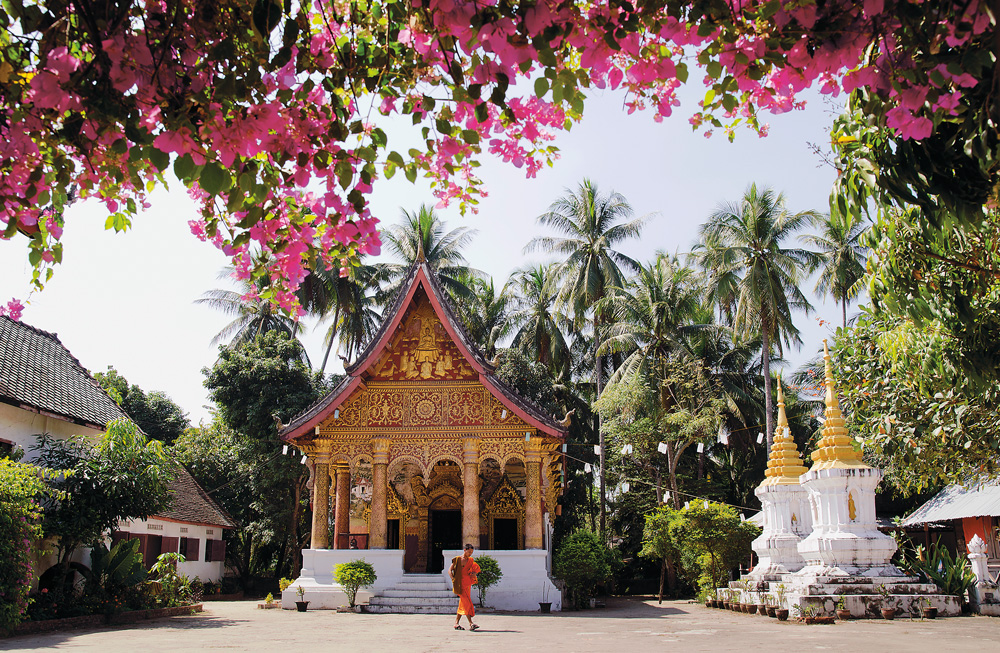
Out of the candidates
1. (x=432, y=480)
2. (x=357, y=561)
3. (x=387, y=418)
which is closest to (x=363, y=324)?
(x=432, y=480)

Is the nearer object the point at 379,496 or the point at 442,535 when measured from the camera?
the point at 379,496

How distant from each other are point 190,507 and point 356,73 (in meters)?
22.0

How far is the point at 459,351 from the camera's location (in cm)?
1723

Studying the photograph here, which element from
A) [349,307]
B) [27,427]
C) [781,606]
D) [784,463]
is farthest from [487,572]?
[349,307]

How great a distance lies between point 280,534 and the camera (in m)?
26.6

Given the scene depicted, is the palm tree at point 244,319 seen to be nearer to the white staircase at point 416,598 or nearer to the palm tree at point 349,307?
the palm tree at point 349,307

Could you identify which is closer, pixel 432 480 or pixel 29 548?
pixel 29 548

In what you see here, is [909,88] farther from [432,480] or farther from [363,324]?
[363,324]

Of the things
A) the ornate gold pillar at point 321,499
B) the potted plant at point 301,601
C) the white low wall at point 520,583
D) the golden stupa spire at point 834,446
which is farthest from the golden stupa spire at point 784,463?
the potted plant at point 301,601

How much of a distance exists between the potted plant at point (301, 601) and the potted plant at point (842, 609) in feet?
33.1

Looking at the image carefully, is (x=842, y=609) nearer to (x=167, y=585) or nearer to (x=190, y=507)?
Result: (x=167, y=585)

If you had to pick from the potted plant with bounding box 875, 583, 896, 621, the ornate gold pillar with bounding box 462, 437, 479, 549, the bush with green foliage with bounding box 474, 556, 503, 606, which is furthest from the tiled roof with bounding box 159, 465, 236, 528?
the potted plant with bounding box 875, 583, 896, 621

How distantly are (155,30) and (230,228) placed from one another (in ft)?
3.90

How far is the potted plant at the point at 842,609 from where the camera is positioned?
39.0 ft
